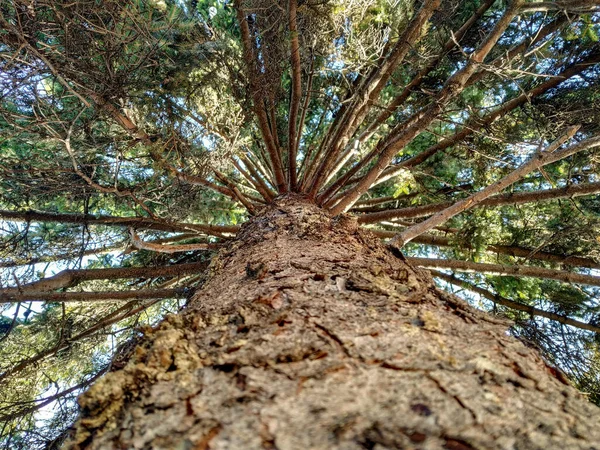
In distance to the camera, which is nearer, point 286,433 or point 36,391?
point 286,433

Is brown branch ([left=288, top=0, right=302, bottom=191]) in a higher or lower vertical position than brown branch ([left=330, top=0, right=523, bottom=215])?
higher

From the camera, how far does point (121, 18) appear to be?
3.75 meters

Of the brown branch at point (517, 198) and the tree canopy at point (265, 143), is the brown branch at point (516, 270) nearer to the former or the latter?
the tree canopy at point (265, 143)

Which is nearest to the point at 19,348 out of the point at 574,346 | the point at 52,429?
the point at 52,429

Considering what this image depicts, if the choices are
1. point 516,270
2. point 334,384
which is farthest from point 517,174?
point 334,384

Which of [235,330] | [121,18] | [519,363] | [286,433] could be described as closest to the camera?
[286,433]

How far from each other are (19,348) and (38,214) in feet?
7.52

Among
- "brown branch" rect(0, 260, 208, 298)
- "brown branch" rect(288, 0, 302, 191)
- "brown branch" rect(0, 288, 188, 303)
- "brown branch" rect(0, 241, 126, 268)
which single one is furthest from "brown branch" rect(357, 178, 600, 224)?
"brown branch" rect(0, 241, 126, 268)

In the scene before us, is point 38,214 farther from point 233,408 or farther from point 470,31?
point 470,31

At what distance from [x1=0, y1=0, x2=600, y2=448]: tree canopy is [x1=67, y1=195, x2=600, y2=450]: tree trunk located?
5.37ft

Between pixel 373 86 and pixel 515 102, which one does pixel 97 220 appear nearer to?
pixel 373 86

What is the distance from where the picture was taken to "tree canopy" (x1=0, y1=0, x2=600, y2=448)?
11.2 feet

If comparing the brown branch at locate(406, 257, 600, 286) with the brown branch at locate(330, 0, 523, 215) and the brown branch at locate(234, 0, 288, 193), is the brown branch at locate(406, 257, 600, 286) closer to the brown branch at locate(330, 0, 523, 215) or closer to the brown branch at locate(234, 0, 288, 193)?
the brown branch at locate(330, 0, 523, 215)

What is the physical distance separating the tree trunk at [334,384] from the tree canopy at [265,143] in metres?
1.64
